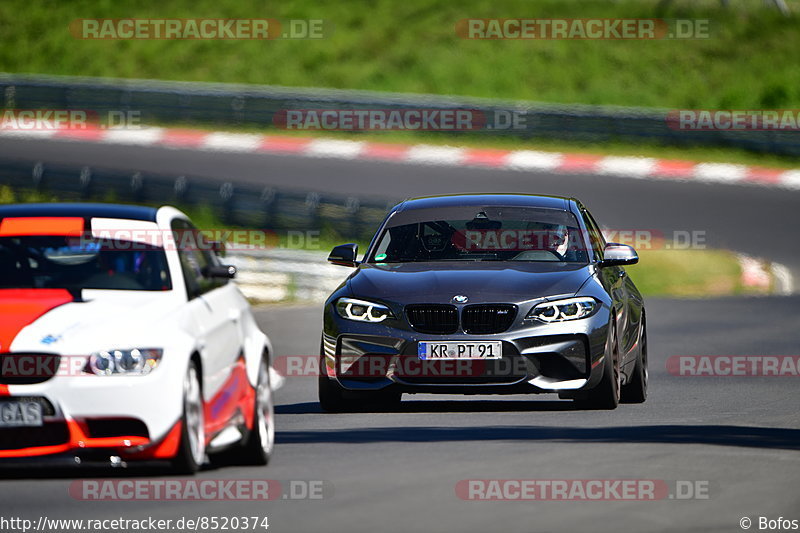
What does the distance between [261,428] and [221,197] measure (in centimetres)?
1481

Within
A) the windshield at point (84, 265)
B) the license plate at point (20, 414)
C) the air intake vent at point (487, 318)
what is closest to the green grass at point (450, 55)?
the air intake vent at point (487, 318)

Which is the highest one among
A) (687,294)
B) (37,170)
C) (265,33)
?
(265,33)

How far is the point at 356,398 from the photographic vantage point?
36.0 ft

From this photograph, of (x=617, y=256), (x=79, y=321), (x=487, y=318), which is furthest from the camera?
(x=617, y=256)

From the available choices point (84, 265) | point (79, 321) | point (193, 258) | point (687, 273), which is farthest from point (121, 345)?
point (687, 273)

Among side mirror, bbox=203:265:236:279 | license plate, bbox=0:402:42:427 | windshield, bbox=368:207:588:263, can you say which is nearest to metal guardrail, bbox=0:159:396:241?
windshield, bbox=368:207:588:263

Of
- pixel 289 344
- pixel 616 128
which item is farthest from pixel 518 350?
pixel 616 128

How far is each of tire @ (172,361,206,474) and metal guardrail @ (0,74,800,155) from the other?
23604mm

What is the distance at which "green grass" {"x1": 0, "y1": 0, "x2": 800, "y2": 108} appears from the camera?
120ft

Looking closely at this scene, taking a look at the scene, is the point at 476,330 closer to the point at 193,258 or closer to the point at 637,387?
the point at 637,387

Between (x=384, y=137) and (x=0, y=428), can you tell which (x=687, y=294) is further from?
(x=0, y=428)

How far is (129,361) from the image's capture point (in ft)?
25.2

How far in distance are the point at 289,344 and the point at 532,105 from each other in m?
15.8

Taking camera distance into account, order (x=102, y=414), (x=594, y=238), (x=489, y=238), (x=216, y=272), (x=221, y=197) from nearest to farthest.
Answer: (x=102, y=414), (x=216, y=272), (x=489, y=238), (x=594, y=238), (x=221, y=197)
